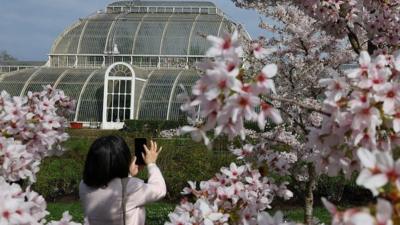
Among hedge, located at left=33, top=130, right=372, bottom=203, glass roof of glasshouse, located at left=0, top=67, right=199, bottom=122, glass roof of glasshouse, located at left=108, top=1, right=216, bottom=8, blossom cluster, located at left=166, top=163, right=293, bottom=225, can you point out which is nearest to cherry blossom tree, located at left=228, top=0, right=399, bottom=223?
blossom cluster, located at left=166, top=163, right=293, bottom=225

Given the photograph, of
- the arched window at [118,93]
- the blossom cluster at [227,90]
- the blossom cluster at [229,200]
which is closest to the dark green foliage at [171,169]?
the blossom cluster at [229,200]

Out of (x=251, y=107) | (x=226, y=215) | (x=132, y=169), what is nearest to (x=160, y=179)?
(x=132, y=169)

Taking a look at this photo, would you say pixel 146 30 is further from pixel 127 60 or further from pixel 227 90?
pixel 227 90

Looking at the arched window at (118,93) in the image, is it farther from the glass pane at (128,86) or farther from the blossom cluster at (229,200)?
the blossom cluster at (229,200)

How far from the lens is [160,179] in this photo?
3.15m

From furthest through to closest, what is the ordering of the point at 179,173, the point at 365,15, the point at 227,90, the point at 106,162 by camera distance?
the point at 179,173
the point at 365,15
the point at 106,162
the point at 227,90

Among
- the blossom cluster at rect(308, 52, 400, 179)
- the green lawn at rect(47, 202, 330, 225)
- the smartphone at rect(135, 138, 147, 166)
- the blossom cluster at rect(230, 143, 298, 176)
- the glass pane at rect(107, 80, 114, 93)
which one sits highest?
the blossom cluster at rect(308, 52, 400, 179)

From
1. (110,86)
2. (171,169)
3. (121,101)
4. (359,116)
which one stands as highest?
(359,116)

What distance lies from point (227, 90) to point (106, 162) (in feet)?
4.91

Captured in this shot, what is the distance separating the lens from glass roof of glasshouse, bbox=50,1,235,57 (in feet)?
114

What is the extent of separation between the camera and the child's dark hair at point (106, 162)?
303cm

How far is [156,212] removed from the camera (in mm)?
9227

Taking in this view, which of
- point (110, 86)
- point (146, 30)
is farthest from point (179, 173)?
point (146, 30)

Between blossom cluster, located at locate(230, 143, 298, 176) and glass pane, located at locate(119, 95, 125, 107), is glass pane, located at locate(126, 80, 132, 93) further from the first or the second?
blossom cluster, located at locate(230, 143, 298, 176)
